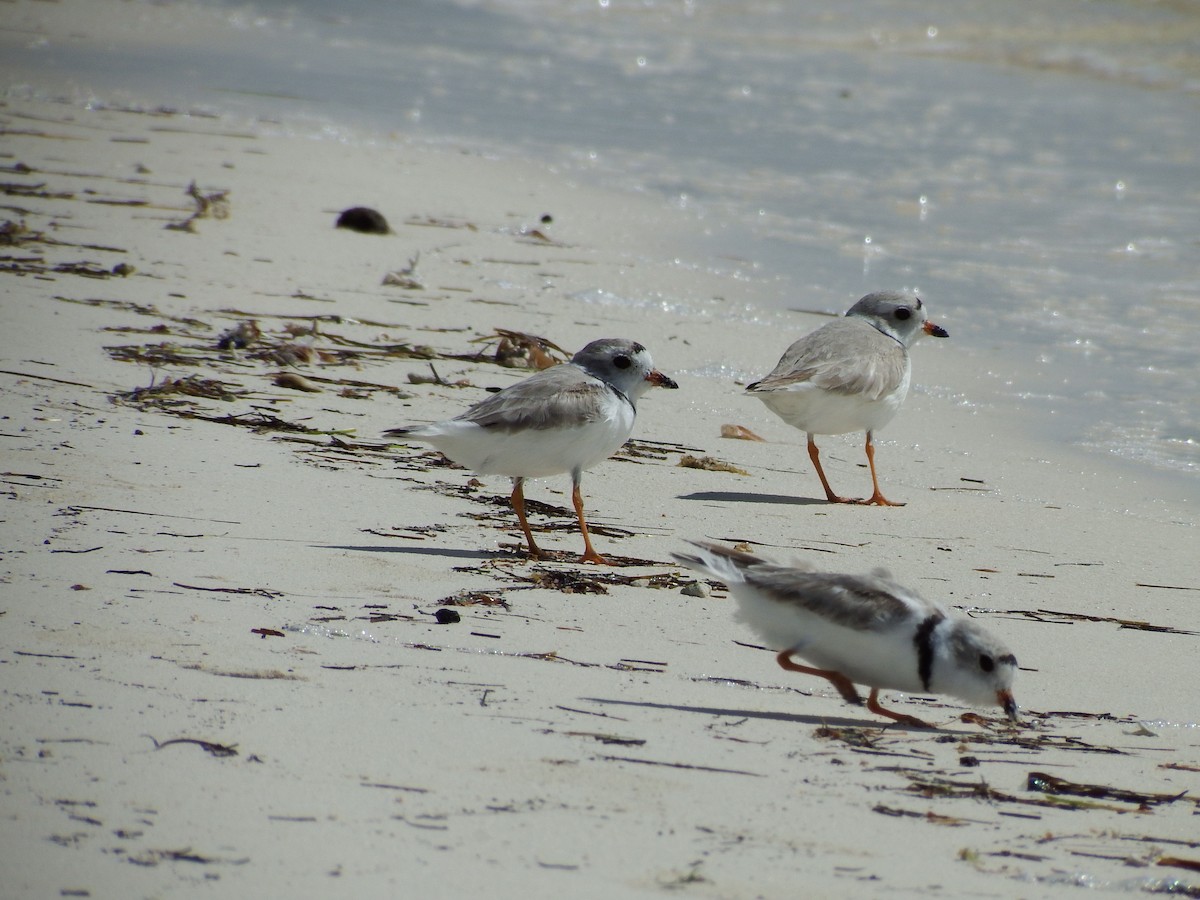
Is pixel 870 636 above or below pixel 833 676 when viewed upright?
above

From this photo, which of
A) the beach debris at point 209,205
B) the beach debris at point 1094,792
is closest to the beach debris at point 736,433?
the beach debris at point 1094,792

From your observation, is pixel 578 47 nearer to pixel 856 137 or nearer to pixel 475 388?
pixel 856 137

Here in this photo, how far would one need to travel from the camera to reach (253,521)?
537cm

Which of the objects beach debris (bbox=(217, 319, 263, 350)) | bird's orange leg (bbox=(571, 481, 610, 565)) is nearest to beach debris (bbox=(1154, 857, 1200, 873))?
bird's orange leg (bbox=(571, 481, 610, 565))

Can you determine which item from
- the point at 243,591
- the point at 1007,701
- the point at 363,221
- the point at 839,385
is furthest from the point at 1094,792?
the point at 363,221

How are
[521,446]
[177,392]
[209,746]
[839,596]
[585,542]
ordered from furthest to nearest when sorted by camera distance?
[177,392], [521,446], [585,542], [839,596], [209,746]

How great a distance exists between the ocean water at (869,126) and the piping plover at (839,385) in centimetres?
117

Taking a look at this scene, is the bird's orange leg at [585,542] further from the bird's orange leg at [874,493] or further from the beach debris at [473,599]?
the bird's orange leg at [874,493]

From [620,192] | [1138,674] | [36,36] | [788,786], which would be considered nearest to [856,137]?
[620,192]

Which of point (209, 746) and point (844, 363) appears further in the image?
point (844, 363)

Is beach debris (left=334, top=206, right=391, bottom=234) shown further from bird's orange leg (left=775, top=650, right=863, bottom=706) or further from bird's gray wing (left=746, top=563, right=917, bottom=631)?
bird's orange leg (left=775, top=650, right=863, bottom=706)

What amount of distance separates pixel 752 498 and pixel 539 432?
4.95ft

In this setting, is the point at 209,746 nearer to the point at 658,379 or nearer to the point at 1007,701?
the point at 1007,701

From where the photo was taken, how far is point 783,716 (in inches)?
167
